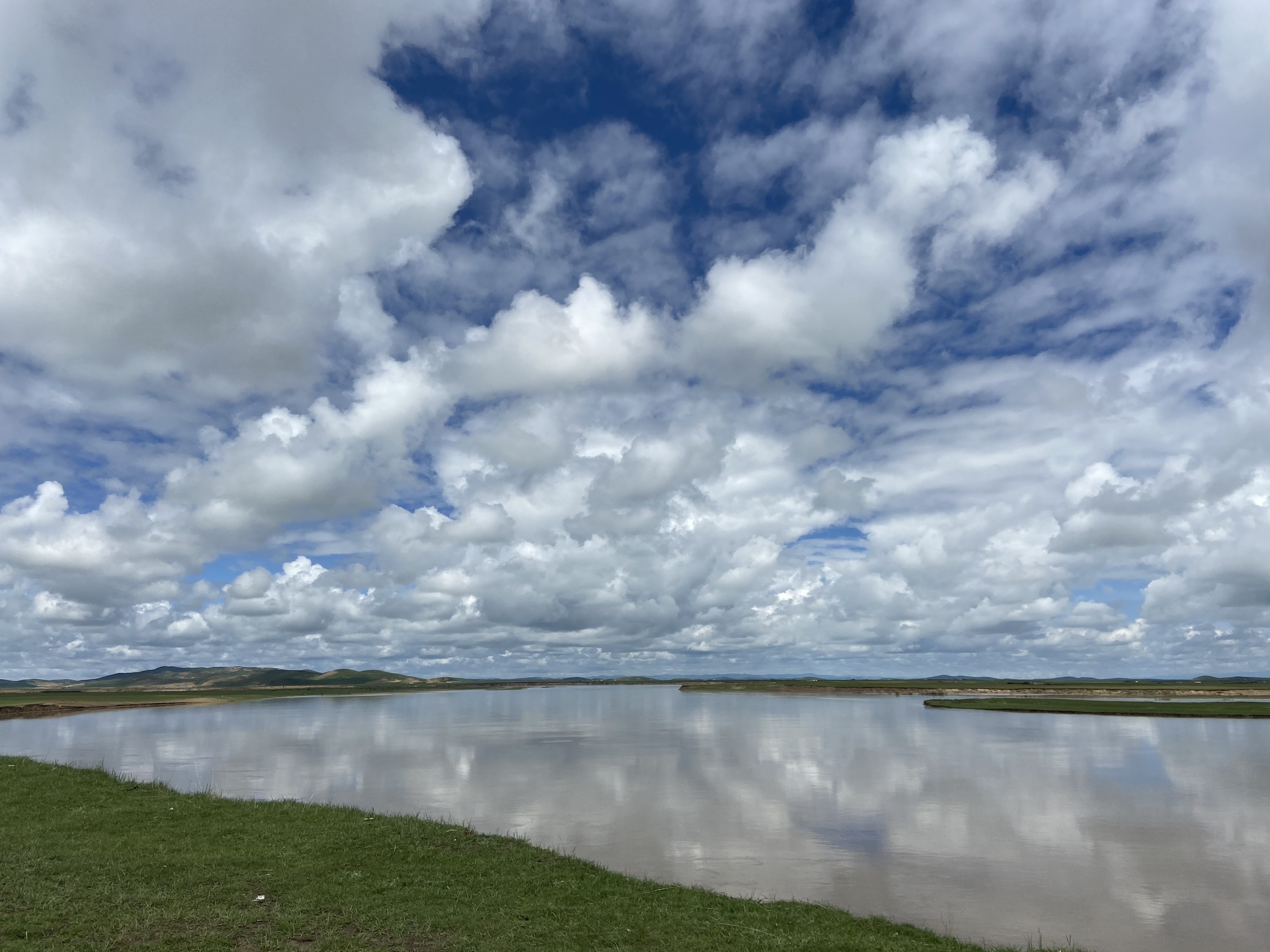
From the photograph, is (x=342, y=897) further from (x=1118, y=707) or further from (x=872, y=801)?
(x=1118, y=707)

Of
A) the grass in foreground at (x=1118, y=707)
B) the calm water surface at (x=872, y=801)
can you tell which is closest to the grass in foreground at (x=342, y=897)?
the calm water surface at (x=872, y=801)

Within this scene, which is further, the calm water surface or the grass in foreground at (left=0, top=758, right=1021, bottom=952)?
the calm water surface

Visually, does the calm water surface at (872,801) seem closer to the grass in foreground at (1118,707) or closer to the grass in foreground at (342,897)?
the grass in foreground at (342,897)

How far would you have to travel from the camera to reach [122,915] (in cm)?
2072

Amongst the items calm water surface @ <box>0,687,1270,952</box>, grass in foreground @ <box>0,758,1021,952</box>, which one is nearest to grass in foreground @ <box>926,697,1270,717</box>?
calm water surface @ <box>0,687,1270,952</box>

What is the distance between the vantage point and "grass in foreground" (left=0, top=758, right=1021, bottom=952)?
65.3 ft

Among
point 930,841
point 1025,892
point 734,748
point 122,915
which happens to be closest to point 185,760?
point 734,748

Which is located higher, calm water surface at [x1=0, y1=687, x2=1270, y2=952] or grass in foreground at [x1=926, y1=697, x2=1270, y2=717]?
grass in foreground at [x1=926, y1=697, x2=1270, y2=717]

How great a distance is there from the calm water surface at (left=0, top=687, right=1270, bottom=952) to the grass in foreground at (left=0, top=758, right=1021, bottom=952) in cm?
501

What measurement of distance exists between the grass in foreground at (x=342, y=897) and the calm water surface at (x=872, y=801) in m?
5.01

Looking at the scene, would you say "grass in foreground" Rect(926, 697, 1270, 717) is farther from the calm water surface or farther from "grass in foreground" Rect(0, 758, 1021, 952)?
"grass in foreground" Rect(0, 758, 1021, 952)

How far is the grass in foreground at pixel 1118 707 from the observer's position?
4769 inches

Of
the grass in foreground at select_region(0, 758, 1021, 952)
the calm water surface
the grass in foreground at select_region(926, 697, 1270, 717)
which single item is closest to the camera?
the grass in foreground at select_region(0, 758, 1021, 952)

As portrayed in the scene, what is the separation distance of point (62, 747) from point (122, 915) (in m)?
78.9
